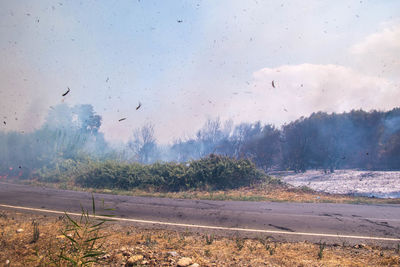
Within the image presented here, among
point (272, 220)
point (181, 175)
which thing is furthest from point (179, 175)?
point (272, 220)

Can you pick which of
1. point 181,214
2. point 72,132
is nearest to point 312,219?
point 181,214

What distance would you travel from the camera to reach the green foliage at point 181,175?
15.7 metres

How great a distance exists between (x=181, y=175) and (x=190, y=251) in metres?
11.1

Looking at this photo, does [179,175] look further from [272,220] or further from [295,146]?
[295,146]

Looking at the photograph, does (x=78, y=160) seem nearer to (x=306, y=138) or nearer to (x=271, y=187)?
(x=271, y=187)

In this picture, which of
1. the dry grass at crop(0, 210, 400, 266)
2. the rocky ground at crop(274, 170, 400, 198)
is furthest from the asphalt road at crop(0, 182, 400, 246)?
the rocky ground at crop(274, 170, 400, 198)

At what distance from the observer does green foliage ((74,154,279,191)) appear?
51.4 ft

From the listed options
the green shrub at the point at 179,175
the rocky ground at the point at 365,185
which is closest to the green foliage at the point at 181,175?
the green shrub at the point at 179,175

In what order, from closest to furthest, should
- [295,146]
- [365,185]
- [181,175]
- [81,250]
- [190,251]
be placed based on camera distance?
[81,250] → [190,251] → [181,175] → [365,185] → [295,146]

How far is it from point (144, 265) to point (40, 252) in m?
2.30

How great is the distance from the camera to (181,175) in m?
15.6

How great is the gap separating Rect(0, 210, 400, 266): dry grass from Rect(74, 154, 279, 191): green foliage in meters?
9.79

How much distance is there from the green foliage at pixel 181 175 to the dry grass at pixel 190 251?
385 inches

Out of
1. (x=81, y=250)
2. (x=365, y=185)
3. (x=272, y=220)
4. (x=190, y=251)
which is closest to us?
(x=81, y=250)
